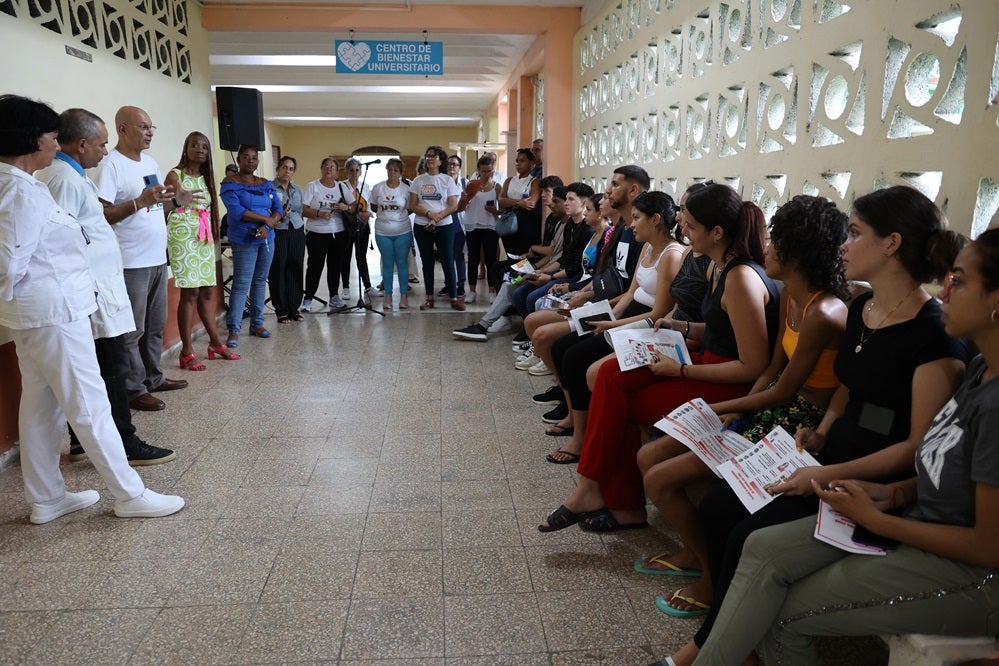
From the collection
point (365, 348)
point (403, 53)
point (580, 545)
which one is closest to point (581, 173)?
point (403, 53)

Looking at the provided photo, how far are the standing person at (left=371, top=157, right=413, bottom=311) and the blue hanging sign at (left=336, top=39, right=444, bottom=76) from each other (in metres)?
1.02

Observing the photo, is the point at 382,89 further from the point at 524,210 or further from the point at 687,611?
the point at 687,611

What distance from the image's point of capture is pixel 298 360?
5250 mm

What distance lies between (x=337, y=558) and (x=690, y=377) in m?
1.37

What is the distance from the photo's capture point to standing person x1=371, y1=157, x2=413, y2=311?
7.15 m

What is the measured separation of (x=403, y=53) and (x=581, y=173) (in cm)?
225

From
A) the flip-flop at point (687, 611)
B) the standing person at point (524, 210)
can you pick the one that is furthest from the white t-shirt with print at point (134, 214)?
the standing person at point (524, 210)

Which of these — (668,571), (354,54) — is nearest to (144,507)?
(668,571)

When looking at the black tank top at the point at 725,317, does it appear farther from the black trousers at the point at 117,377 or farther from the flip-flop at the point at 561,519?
the black trousers at the point at 117,377

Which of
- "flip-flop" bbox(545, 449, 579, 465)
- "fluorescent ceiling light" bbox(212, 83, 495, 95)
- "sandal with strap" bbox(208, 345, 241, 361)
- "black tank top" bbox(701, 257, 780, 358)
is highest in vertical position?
"fluorescent ceiling light" bbox(212, 83, 495, 95)

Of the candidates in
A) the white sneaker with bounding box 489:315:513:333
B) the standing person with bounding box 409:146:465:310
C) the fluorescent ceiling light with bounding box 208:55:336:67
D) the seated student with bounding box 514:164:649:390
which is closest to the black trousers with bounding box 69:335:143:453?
the seated student with bounding box 514:164:649:390

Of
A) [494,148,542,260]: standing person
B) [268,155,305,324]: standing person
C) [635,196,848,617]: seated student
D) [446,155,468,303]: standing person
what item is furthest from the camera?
[446,155,468,303]: standing person

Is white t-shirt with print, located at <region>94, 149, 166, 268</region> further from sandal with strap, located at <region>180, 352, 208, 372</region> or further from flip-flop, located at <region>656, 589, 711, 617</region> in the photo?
flip-flop, located at <region>656, 589, 711, 617</region>

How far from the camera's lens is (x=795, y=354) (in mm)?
2105
